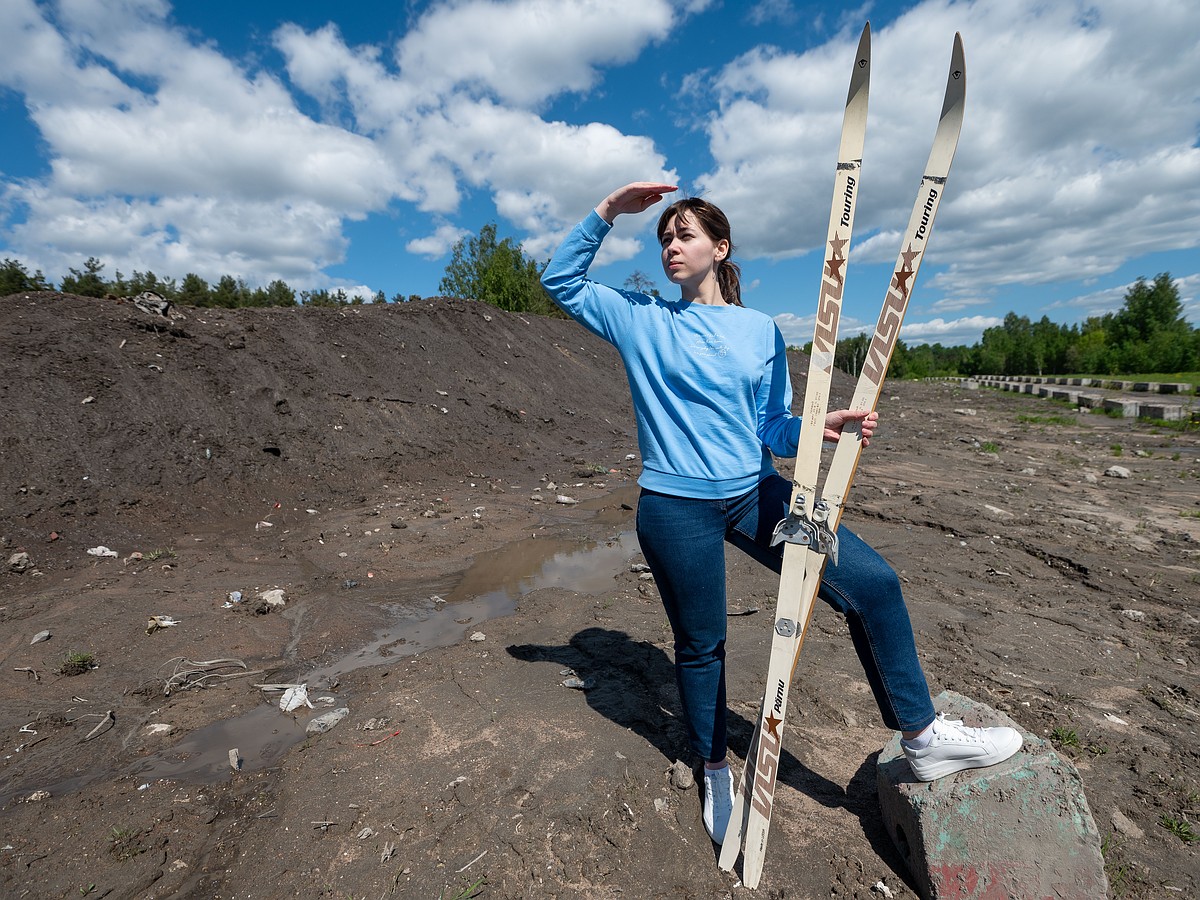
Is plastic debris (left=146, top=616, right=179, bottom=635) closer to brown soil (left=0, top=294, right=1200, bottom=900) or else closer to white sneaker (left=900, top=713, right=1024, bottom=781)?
brown soil (left=0, top=294, right=1200, bottom=900)

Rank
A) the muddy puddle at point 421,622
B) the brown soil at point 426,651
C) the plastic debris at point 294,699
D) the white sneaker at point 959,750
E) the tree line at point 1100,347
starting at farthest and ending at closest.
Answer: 1. the tree line at point 1100,347
2. the plastic debris at point 294,699
3. the muddy puddle at point 421,622
4. the brown soil at point 426,651
5. the white sneaker at point 959,750

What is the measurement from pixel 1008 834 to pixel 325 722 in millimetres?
2733

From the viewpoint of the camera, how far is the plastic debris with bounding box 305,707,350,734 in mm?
2773

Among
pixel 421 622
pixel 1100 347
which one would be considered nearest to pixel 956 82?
pixel 421 622

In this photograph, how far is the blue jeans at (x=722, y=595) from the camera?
5.85ft

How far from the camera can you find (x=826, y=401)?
1.77m

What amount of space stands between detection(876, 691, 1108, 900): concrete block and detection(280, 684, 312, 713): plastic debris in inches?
109

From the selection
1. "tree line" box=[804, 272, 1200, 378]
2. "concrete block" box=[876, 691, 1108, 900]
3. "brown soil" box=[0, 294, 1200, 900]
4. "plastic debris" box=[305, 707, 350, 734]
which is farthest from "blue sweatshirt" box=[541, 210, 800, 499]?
"tree line" box=[804, 272, 1200, 378]

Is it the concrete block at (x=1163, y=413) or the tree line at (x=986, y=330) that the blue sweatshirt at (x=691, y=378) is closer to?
the tree line at (x=986, y=330)

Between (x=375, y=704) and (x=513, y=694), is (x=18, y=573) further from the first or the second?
(x=513, y=694)

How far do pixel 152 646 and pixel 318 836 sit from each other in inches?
91.7

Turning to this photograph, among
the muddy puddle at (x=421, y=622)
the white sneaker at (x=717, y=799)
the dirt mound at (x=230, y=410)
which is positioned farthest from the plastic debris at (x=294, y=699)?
the dirt mound at (x=230, y=410)

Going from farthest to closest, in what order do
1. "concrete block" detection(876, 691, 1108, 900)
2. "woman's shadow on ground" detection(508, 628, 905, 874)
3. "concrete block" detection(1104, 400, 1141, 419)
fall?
1. "concrete block" detection(1104, 400, 1141, 419)
2. "woman's shadow on ground" detection(508, 628, 905, 874)
3. "concrete block" detection(876, 691, 1108, 900)

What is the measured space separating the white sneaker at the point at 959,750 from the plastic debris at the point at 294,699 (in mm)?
2771
